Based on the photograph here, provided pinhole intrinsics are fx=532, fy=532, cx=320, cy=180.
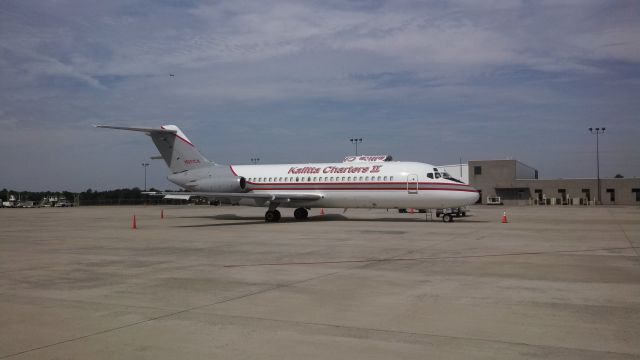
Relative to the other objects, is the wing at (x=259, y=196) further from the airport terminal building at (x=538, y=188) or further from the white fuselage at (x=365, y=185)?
the airport terminal building at (x=538, y=188)

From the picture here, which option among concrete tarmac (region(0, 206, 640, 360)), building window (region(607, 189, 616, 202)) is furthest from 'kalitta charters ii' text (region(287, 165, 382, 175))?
building window (region(607, 189, 616, 202))

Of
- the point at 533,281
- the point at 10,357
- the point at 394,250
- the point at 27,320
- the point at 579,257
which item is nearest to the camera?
the point at 10,357

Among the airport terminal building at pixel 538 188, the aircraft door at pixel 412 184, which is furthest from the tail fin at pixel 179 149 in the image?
the airport terminal building at pixel 538 188

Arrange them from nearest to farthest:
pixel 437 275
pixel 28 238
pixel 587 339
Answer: pixel 587 339 → pixel 437 275 → pixel 28 238

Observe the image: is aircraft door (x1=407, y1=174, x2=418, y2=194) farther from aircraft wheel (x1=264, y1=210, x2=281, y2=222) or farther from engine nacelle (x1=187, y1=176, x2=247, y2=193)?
engine nacelle (x1=187, y1=176, x2=247, y2=193)

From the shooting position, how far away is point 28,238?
20141 millimetres

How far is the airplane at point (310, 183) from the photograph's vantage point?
27.0 m

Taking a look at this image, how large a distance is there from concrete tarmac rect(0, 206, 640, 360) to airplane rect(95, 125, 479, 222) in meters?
11.7

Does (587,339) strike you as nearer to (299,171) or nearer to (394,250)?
(394,250)

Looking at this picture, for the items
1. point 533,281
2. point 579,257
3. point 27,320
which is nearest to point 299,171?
point 579,257

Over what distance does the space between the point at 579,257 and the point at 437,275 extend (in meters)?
4.96

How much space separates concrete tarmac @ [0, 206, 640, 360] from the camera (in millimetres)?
5844

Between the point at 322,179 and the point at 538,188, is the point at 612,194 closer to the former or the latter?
the point at 538,188

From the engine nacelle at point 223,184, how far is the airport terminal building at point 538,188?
163 feet
